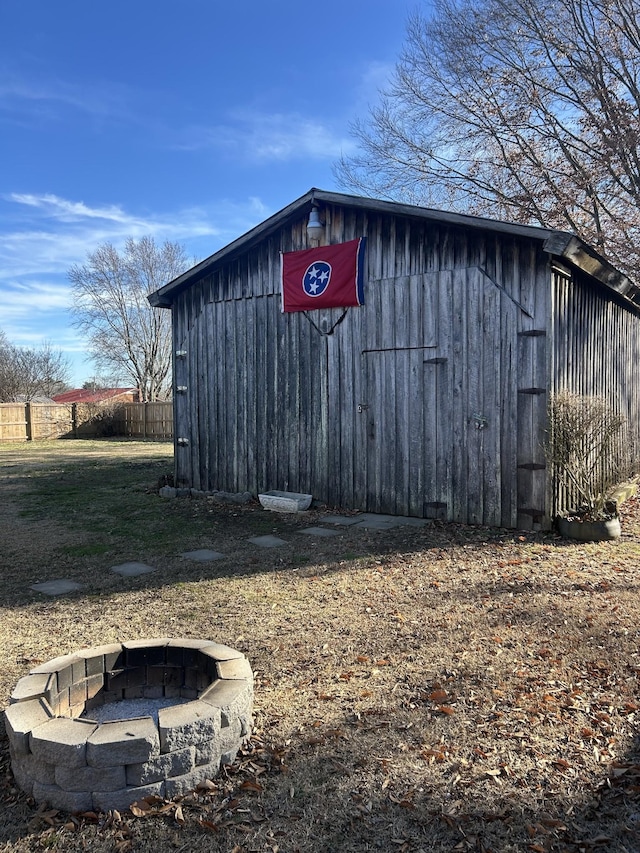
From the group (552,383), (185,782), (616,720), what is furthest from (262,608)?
(552,383)

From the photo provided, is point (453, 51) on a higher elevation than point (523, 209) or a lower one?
higher

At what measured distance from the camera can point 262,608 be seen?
455cm

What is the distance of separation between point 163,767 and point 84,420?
90.1 ft

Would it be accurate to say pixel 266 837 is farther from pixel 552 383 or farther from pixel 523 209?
pixel 523 209

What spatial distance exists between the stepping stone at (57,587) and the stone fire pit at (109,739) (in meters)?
2.42

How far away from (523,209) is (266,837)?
15828 mm

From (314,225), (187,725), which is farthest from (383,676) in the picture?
(314,225)

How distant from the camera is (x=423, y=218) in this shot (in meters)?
7.26

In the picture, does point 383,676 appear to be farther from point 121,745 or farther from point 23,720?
point 23,720

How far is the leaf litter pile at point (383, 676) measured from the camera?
7.17 ft

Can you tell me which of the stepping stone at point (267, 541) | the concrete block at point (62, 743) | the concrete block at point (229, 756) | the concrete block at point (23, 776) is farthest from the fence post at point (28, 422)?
the concrete block at point (229, 756)

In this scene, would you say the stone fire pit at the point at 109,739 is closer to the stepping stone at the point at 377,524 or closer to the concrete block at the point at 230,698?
the concrete block at the point at 230,698

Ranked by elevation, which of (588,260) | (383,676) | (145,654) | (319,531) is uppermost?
(588,260)

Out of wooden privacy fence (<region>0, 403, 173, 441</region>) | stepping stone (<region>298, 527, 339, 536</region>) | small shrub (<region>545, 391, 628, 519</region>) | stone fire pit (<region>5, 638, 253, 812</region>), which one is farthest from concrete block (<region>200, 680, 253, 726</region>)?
wooden privacy fence (<region>0, 403, 173, 441</region>)
